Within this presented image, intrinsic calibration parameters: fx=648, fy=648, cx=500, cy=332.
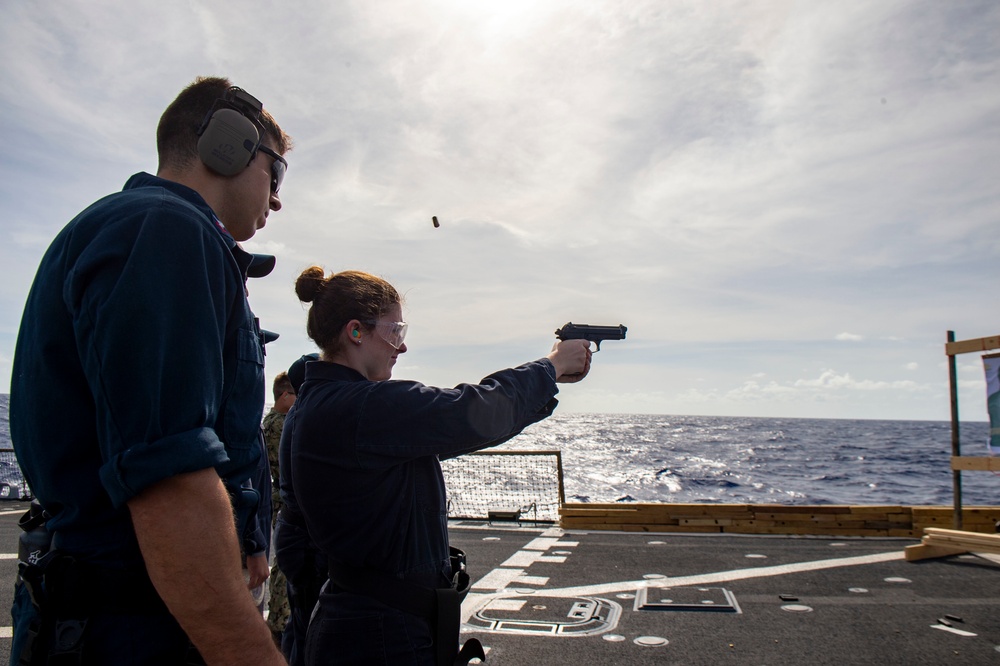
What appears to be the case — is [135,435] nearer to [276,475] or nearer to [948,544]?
[276,475]

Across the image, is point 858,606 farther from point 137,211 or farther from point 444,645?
point 137,211

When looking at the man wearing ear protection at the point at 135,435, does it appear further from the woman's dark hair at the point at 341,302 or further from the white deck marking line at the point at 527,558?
the white deck marking line at the point at 527,558

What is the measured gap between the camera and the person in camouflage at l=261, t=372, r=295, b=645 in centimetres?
482

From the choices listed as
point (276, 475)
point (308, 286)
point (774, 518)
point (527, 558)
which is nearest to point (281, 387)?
point (276, 475)

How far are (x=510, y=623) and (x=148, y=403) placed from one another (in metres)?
5.00

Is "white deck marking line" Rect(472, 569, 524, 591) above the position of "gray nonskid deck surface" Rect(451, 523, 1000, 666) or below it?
below

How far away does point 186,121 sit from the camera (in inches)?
63.2

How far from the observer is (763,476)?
42.6 metres

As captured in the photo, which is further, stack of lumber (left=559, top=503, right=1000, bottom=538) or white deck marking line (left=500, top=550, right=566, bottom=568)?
stack of lumber (left=559, top=503, right=1000, bottom=538)

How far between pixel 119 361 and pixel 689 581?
22.1 ft

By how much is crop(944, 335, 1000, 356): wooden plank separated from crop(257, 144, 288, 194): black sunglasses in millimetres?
8835

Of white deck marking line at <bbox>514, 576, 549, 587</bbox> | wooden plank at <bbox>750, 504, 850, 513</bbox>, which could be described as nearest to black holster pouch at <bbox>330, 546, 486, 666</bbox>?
white deck marking line at <bbox>514, 576, 549, 587</bbox>

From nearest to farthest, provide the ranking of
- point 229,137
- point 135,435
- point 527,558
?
point 135,435 → point 229,137 → point 527,558

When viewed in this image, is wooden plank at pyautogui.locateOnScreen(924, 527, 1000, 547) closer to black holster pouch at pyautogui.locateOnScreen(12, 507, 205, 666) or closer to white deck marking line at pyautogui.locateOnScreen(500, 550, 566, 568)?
white deck marking line at pyautogui.locateOnScreen(500, 550, 566, 568)
